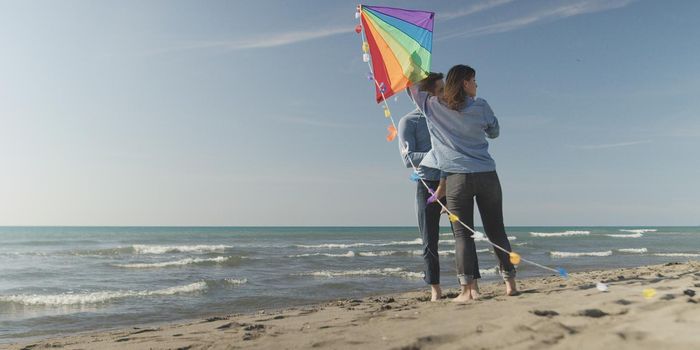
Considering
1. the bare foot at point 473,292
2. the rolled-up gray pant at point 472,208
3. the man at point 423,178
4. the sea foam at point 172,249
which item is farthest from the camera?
the sea foam at point 172,249

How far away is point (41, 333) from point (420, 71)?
5.62 metres

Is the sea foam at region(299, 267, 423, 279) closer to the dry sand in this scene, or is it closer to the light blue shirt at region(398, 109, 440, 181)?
the light blue shirt at region(398, 109, 440, 181)

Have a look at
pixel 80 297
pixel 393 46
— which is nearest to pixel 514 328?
pixel 393 46

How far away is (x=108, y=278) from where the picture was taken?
1129 centimetres

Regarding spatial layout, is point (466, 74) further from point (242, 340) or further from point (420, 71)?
point (242, 340)

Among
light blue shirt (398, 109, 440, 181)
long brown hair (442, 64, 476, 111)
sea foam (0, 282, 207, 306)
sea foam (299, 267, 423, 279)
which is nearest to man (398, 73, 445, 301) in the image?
light blue shirt (398, 109, 440, 181)

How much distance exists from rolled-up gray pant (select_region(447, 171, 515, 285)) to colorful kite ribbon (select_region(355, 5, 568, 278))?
1.51ft

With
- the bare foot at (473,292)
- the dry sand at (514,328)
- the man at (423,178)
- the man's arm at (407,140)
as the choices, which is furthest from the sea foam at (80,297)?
the bare foot at (473,292)

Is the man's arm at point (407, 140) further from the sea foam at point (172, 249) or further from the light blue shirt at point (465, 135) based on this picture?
the sea foam at point (172, 249)

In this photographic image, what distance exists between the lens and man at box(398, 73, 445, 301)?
4.00 m

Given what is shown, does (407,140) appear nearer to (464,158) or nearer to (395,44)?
(464,158)

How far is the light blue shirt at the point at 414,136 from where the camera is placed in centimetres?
408

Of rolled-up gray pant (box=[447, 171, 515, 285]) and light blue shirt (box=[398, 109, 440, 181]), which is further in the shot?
light blue shirt (box=[398, 109, 440, 181])

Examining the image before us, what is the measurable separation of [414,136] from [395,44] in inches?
34.8
